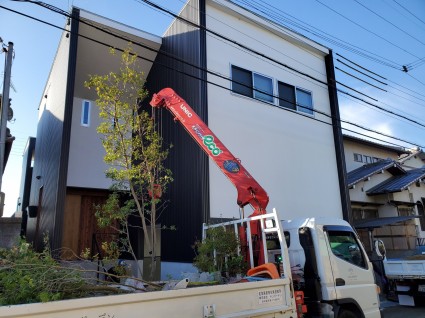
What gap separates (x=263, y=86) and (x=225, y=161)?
6.27 m

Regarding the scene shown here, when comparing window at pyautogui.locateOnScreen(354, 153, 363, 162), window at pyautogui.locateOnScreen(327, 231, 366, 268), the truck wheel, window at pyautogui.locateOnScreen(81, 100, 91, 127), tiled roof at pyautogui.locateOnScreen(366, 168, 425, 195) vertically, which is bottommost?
the truck wheel

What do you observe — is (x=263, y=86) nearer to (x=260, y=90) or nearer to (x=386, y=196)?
(x=260, y=90)

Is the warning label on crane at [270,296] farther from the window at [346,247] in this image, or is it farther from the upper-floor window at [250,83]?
the upper-floor window at [250,83]

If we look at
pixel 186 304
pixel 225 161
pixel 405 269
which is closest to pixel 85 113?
pixel 225 161

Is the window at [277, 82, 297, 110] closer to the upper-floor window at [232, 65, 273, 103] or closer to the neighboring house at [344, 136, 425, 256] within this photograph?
the upper-floor window at [232, 65, 273, 103]

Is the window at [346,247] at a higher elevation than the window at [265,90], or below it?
below

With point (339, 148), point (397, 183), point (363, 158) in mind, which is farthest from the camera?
point (363, 158)

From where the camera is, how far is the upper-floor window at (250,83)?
1212cm

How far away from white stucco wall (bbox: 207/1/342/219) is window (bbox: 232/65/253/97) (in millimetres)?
198

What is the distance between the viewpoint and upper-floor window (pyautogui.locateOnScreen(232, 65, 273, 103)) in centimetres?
1212

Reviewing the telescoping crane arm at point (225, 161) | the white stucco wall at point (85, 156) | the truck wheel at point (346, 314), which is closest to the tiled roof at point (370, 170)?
the white stucco wall at point (85, 156)

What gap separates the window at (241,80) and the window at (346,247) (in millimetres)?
6553

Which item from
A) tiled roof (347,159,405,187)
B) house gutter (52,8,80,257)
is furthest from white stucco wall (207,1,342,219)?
tiled roof (347,159,405,187)

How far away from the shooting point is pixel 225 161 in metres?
7.40
